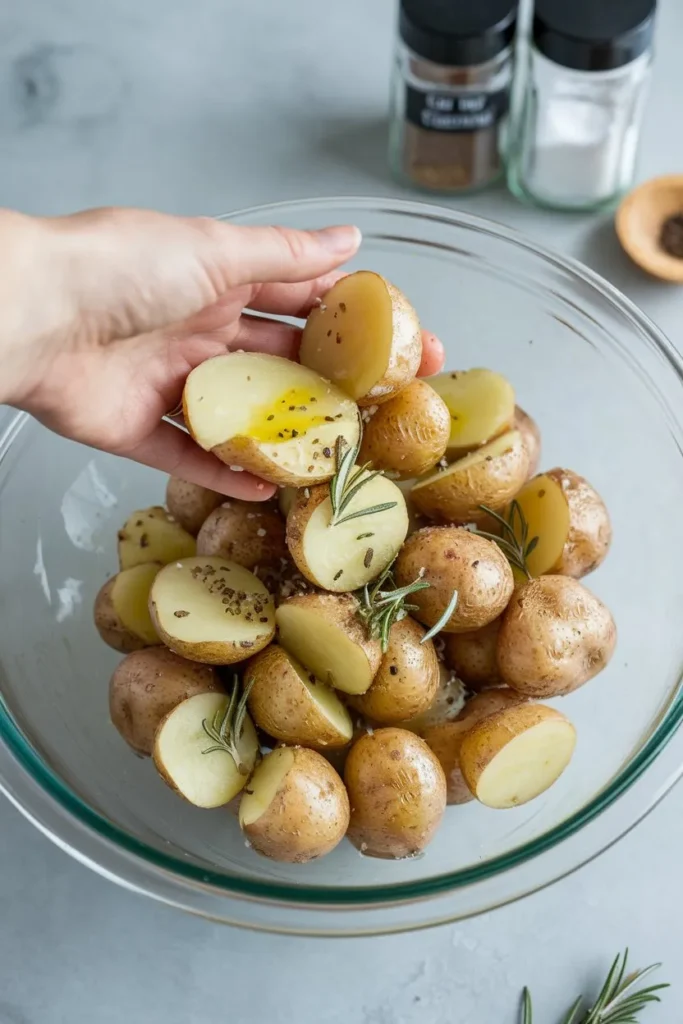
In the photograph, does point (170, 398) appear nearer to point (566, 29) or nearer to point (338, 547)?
point (338, 547)

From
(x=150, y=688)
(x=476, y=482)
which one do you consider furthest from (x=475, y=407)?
(x=150, y=688)

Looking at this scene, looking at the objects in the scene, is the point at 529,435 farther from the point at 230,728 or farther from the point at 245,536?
the point at 230,728

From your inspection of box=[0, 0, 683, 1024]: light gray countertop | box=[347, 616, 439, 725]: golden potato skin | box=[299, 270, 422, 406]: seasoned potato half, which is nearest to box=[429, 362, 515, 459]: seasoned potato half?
box=[299, 270, 422, 406]: seasoned potato half

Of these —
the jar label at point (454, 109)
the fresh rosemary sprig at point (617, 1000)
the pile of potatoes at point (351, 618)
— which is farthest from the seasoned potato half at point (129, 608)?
the jar label at point (454, 109)

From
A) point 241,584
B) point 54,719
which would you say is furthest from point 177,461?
point 54,719

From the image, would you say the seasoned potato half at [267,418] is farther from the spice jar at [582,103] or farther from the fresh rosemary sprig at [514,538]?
the spice jar at [582,103]

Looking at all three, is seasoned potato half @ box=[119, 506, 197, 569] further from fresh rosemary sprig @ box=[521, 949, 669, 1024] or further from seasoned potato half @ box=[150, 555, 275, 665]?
fresh rosemary sprig @ box=[521, 949, 669, 1024]
